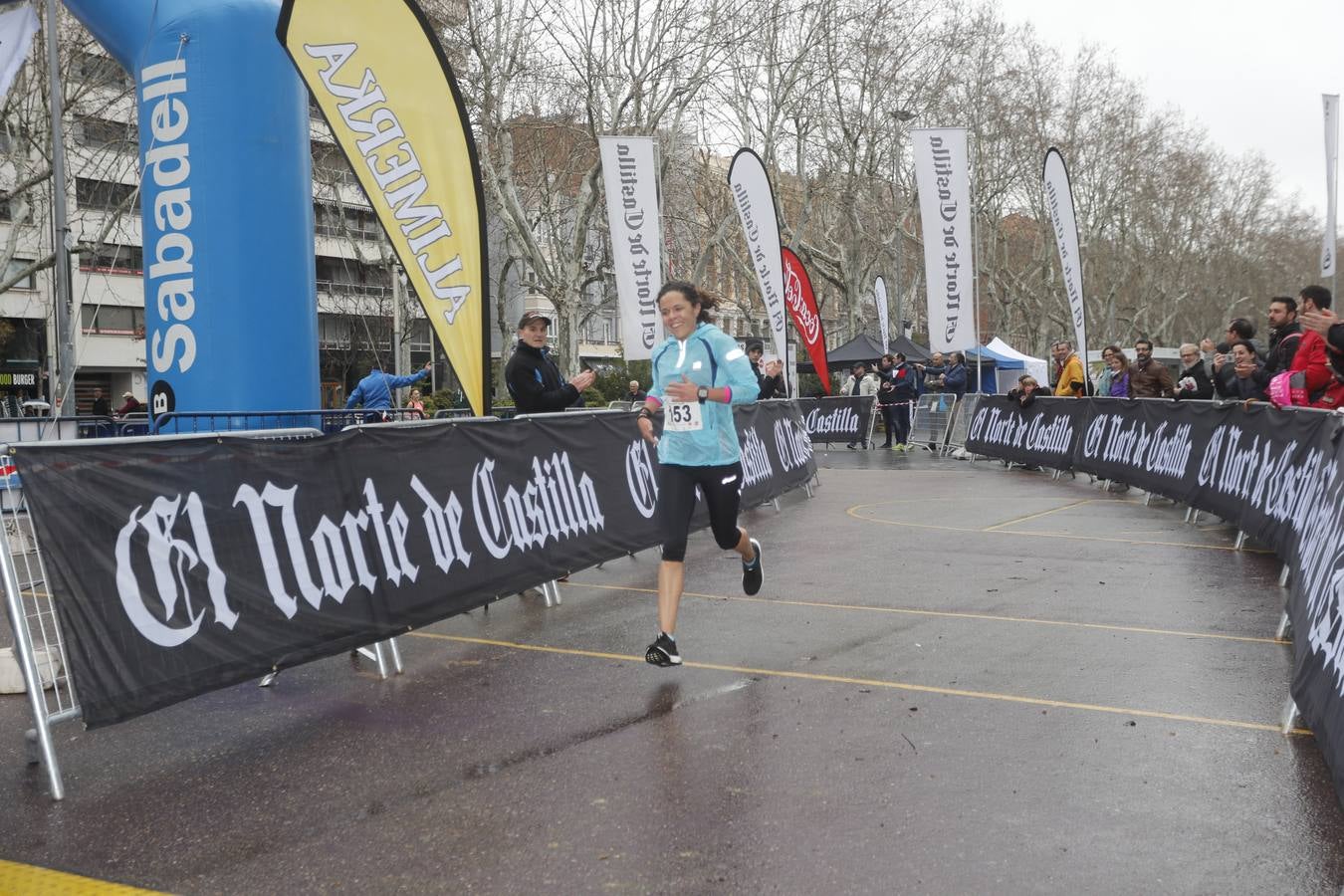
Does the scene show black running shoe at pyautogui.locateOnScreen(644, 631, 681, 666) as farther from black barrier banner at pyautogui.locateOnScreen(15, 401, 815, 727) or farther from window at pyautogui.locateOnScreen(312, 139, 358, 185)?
window at pyautogui.locateOnScreen(312, 139, 358, 185)

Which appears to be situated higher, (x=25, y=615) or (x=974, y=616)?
(x=25, y=615)

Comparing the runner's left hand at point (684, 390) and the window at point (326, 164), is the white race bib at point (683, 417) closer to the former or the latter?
the runner's left hand at point (684, 390)

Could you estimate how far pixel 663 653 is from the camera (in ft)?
20.4

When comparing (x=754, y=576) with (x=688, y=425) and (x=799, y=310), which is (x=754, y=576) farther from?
(x=799, y=310)

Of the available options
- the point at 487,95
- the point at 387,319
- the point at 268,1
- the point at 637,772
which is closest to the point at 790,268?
the point at 487,95

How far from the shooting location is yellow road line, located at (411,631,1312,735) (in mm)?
5207

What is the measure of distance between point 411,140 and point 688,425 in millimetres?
3911

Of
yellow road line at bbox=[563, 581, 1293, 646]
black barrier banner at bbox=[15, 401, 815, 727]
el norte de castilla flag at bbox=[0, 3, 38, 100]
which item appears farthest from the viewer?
yellow road line at bbox=[563, 581, 1293, 646]

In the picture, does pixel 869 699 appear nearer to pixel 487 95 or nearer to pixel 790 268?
pixel 790 268

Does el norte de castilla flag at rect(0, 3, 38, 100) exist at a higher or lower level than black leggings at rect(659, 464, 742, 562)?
higher

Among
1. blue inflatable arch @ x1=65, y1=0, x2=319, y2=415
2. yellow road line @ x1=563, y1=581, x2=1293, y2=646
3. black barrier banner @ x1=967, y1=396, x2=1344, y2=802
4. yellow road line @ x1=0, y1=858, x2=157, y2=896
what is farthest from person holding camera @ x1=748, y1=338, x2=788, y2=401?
yellow road line @ x1=0, y1=858, x2=157, y2=896

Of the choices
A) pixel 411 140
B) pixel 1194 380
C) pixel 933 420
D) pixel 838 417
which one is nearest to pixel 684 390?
pixel 411 140

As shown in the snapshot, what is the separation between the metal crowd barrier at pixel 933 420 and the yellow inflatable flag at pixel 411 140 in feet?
57.3

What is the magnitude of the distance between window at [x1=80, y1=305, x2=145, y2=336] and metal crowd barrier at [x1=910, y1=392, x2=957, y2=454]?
40.6 m
